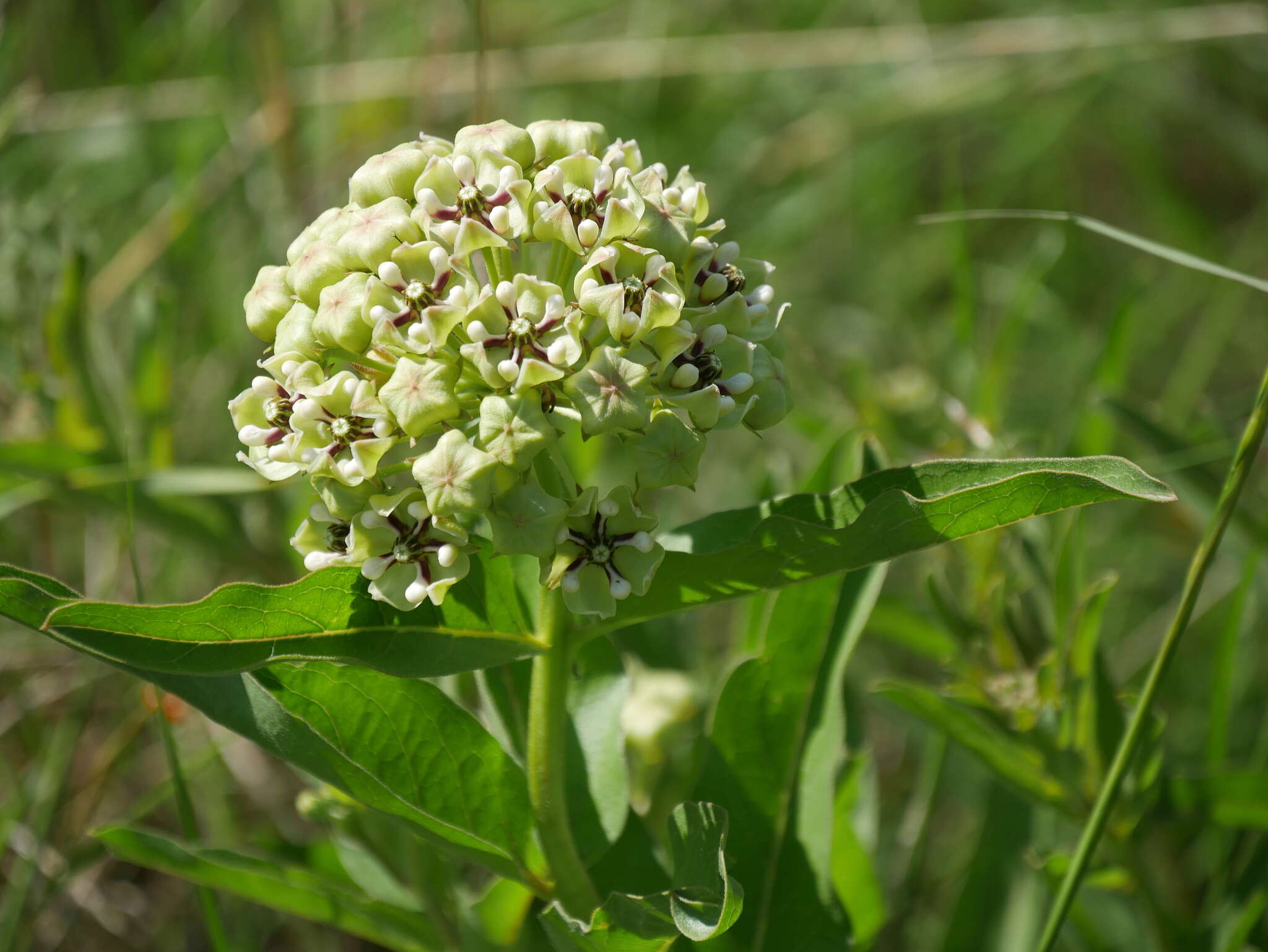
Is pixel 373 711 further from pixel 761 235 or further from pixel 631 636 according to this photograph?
pixel 761 235

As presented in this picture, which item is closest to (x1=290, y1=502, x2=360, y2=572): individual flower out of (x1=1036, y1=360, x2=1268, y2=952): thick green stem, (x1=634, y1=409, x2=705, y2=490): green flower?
(x1=634, y1=409, x2=705, y2=490): green flower

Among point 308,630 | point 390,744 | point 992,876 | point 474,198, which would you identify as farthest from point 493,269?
point 992,876

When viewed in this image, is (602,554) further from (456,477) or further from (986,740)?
(986,740)

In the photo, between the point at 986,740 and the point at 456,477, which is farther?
the point at 986,740

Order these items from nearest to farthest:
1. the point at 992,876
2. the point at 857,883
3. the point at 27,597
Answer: the point at 27,597 < the point at 857,883 < the point at 992,876

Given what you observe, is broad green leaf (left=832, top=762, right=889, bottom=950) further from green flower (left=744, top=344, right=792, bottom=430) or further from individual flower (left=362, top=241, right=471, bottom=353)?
individual flower (left=362, top=241, right=471, bottom=353)

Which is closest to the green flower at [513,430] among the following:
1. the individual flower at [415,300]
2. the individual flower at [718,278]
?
the individual flower at [415,300]
